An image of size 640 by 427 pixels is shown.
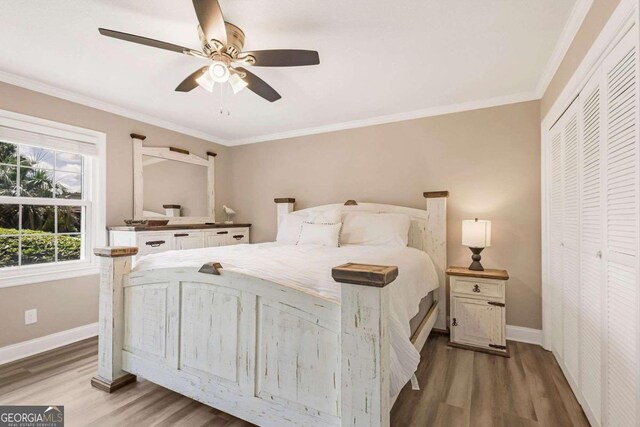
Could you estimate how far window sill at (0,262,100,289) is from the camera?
2531mm

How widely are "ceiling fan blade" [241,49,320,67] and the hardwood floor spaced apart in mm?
2156

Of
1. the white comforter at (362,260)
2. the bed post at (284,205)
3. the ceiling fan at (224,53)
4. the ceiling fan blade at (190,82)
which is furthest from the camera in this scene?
the bed post at (284,205)

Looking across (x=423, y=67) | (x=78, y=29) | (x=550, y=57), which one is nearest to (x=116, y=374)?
(x=78, y=29)

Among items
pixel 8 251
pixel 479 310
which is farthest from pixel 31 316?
pixel 479 310

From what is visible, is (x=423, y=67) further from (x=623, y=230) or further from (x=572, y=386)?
(x=572, y=386)

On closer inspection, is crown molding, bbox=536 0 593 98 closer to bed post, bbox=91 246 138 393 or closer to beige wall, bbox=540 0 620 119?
beige wall, bbox=540 0 620 119

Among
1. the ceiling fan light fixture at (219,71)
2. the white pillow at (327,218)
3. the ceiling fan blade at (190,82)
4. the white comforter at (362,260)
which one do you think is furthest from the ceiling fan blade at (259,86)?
the white pillow at (327,218)

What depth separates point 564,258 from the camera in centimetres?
218

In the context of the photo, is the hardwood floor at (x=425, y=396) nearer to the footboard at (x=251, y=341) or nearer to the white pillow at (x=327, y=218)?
the footboard at (x=251, y=341)

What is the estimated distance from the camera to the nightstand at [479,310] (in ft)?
8.41

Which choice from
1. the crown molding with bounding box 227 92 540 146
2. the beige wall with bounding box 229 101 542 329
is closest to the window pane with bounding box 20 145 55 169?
the crown molding with bounding box 227 92 540 146

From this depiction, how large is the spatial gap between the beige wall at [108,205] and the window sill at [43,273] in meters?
A: 0.04

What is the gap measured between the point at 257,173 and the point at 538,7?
11.7ft

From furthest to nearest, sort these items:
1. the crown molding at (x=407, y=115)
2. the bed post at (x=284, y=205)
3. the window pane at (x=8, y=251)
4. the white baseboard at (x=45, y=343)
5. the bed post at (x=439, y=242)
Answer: the bed post at (x=284, y=205)
the bed post at (x=439, y=242)
the crown molding at (x=407, y=115)
the window pane at (x=8, y=251)
the white baseboard at (x=45, y=343)
